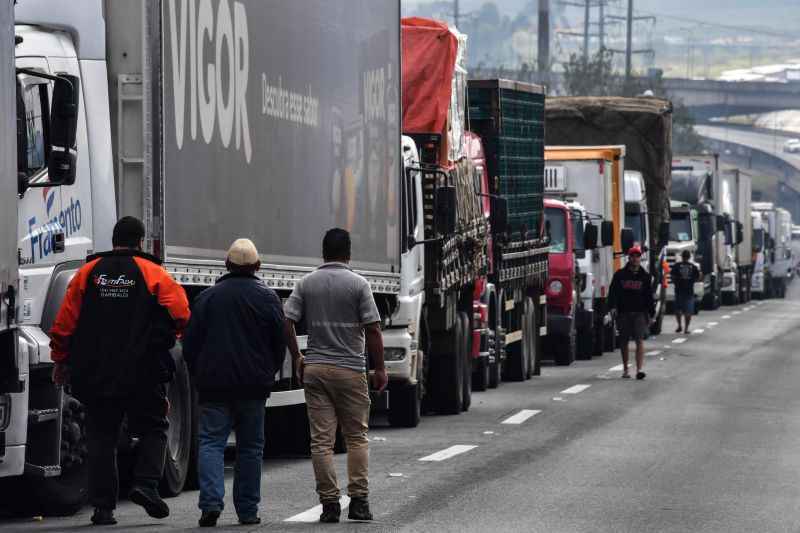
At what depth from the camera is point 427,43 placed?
1898cm

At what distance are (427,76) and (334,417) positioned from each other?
8349mm

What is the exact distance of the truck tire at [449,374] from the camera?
62.3 ft

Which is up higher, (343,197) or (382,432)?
(343,197)

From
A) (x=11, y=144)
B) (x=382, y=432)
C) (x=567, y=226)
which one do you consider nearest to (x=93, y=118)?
(x=11, y=144)

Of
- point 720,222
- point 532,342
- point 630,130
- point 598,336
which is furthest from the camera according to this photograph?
point 720,222

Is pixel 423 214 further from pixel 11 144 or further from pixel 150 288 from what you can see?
pixel 11 144

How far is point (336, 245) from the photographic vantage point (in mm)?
10734

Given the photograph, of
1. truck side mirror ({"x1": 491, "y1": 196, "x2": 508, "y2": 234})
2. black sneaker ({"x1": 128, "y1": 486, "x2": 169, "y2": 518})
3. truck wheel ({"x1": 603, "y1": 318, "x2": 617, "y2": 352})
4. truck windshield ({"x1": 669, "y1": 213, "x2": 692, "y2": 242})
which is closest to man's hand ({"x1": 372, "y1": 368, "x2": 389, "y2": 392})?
black sneaker ({"x1": 128, "y1": 486, "x2": 169, "y2": 518})

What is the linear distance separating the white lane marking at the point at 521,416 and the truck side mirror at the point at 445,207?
1.98m

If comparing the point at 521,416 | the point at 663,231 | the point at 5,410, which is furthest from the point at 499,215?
the point at 663,231

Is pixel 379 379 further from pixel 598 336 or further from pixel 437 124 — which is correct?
pixel 598 336

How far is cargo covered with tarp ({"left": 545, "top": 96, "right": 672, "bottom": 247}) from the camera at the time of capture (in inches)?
1362

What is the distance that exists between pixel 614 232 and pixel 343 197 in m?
18.3

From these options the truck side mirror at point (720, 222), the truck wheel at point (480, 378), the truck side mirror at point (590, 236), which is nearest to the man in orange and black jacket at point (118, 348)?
the truck wheel at point (480, 378)
